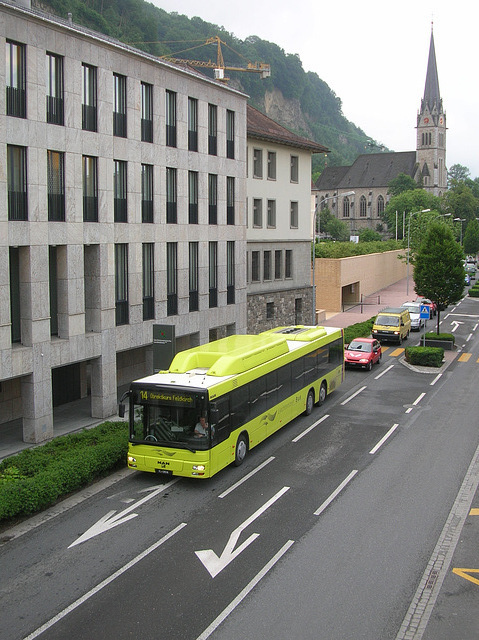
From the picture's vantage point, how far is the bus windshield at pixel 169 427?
16.9 meters

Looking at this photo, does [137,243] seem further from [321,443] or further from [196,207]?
[321,443]

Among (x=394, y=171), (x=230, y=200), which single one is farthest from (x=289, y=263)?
(x=394, y=171)

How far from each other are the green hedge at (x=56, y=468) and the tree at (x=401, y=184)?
465 ft

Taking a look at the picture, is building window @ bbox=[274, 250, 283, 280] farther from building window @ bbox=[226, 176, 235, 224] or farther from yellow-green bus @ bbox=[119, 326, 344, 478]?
yellow-green bus @ bbox=[119, 326, 344, 478]

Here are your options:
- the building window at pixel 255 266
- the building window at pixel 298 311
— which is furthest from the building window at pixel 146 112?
the building window at pixel 298 311

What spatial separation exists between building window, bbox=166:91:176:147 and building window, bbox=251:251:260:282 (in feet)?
43.2

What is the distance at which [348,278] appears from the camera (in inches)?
2435

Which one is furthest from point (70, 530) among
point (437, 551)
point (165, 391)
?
point (437, 551)

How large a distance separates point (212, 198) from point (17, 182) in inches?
478

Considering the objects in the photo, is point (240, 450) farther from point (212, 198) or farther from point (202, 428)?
point (212, 198)

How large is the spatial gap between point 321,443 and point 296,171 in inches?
1061

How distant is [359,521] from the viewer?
15.3 meters

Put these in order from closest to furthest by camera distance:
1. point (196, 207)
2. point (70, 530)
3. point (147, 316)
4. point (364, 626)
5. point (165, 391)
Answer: point (364, 626), point (70, 530), point (165, 391), point (147, 316), point (196, 207)

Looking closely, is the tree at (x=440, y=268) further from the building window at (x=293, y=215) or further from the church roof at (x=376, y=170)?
the church roof at (x=376, y=170)
